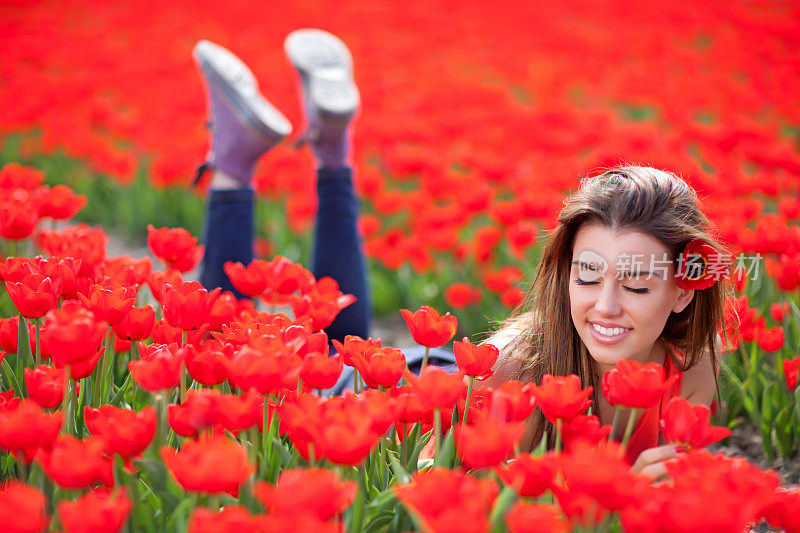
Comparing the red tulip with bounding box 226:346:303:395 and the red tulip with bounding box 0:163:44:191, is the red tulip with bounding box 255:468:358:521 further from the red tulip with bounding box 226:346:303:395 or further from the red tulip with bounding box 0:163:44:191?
the red tulip with bounding box 0:163:44:191

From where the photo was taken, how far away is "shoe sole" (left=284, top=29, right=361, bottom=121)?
2.57 m

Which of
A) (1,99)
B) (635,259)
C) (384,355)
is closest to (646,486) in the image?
(384,355)

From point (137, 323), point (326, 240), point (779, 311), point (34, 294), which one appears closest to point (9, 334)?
point (34, 294)

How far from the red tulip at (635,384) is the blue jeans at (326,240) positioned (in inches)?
56.3

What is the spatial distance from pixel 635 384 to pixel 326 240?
1588 mm

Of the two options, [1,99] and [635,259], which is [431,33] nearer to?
[1,99]

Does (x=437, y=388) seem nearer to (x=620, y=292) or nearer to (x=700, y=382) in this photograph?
(x=620, y=292)

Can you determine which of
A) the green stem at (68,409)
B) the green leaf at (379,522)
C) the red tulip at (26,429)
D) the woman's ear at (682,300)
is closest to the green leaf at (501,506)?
the green leaf at (379,522)

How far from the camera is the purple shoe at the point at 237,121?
2.54 meters

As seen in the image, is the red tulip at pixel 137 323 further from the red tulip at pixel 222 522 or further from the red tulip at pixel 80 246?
the red tulip at pixel 222 522

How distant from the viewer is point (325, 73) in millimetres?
2713

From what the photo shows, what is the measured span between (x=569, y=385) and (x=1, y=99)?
16.5 ft

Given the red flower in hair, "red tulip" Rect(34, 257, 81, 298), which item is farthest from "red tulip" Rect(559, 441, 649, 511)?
"red tulip" Rect(34, 257, 81, 298)

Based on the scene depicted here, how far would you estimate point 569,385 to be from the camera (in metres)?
Result: 1.21
